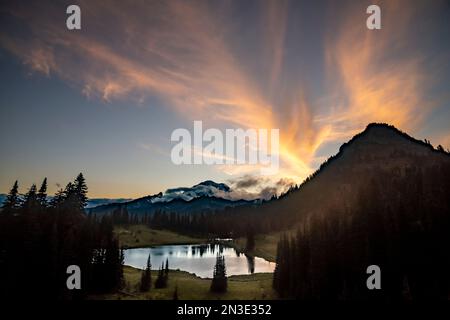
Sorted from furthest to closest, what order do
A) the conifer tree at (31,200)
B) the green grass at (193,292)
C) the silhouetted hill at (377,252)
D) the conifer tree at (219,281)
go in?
the conifer tree at (219,281) < the green grass at (193,292) < the conifer tree at (31,200) < the silhouetted hill at (377,252)

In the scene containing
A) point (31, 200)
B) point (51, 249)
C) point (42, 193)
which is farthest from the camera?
point (42, 193)

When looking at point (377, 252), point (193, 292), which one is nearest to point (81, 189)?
point (193, 292)

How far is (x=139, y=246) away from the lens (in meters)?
197

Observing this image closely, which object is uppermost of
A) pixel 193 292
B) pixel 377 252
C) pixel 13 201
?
pixel 13 201

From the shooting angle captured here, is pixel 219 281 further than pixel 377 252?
Yes

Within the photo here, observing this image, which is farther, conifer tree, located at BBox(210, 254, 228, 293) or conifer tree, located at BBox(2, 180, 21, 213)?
conifer tree, located at BBox(210, 254, 228, 293)

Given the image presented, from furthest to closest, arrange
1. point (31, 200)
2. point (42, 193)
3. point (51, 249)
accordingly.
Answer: point (42, 193)
point (31, 200)
point (51, 249)

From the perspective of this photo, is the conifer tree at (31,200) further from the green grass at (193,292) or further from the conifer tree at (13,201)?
the green grass at (193,292)

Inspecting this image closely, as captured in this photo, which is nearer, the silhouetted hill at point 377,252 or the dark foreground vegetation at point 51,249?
the dark foreground vegetation at point 51,249

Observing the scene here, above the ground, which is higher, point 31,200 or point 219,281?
point 31,200

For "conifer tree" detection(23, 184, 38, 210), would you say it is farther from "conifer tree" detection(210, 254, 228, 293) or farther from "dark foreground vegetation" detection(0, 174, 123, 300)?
"conifer tree" detection(210, 254, 228, 293)

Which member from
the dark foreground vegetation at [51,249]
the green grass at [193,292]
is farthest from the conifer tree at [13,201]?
the green grass at [193,292]

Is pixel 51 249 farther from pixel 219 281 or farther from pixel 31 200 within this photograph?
pixel 219 281

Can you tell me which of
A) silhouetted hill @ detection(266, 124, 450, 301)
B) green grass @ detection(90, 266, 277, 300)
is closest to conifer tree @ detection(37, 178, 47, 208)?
green grass @ detection(90, 266, 277, 300)
